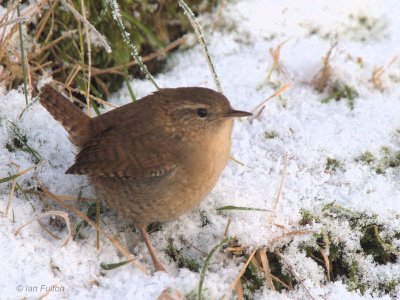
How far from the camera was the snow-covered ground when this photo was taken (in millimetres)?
2428

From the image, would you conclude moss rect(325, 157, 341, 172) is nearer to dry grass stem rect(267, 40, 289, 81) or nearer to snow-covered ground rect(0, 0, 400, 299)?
snow-covered ground rect(0, 0, 400, 299)

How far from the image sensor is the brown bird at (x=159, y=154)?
2590mm

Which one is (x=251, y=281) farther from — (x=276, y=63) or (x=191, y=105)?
(x=276, y=63)

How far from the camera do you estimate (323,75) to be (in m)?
3.71

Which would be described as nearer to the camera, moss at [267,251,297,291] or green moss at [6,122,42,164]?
moss at [267,251,297,291]

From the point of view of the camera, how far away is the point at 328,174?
304cm

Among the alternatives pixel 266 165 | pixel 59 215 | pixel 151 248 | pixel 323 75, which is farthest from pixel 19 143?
pixel 323 75

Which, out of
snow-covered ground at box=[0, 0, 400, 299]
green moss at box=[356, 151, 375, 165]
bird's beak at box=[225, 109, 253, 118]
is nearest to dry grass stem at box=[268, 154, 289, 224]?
snow-covered ground at box=[0, 0, 400, 299]

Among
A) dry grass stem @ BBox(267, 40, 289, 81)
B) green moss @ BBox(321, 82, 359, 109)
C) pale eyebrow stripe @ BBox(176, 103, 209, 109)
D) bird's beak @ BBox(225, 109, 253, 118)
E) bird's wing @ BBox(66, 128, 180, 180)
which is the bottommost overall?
bird's wing @ BBox(66, 128, 180, 180)

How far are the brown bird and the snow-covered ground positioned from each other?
0.21 meters

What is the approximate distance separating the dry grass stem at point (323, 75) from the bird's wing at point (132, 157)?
1.44m

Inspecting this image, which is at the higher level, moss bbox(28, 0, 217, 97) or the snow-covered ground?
moss bbox(28, 0, 217, 97)

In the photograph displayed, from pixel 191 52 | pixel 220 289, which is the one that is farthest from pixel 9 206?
pixel 191 52

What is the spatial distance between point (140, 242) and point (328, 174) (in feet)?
3.52
